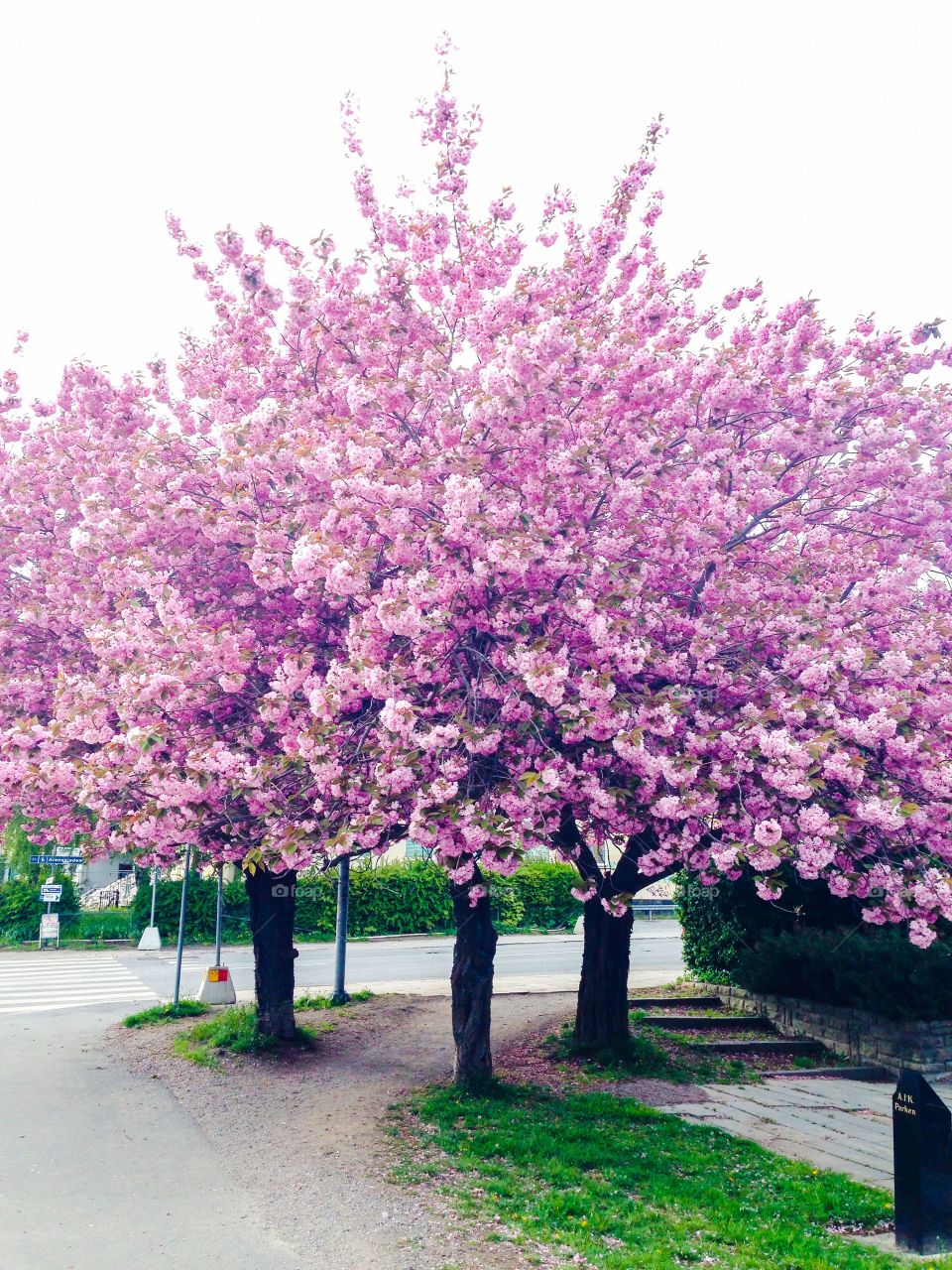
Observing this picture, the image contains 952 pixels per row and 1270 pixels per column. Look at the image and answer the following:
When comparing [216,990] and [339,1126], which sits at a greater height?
[339,1126]

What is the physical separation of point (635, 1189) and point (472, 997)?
311 cm

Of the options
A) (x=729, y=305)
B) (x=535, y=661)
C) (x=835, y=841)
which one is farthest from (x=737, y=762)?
(x=729, y=305)

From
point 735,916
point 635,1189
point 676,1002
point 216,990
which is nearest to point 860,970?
point 735,916

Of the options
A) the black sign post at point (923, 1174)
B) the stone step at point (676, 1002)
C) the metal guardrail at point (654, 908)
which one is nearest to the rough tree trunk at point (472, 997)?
the black sign post at point (923, 1174)

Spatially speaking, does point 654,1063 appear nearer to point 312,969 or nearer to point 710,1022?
point 710,1022

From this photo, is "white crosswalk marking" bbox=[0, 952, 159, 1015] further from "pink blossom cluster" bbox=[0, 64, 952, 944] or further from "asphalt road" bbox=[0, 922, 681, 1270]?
"pink blossom cluster" bbox=[0, 64, 952, 944]

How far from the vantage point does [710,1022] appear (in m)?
13.8

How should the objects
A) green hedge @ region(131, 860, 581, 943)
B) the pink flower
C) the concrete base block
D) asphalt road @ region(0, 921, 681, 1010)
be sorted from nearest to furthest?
the pink flower, the concrete base block, asphalt road @ region(0, 921, 681, 1010), green hedge @ region(131, 860, 581, 943)

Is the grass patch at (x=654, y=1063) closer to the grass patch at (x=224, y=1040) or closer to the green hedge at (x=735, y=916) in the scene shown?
the green hedge at (x=735, y=916)

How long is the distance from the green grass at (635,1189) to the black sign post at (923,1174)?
0.70ft

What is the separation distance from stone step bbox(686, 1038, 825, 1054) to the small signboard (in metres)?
18.9

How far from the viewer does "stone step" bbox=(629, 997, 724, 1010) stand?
1492 cm

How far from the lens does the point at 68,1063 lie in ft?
37.7

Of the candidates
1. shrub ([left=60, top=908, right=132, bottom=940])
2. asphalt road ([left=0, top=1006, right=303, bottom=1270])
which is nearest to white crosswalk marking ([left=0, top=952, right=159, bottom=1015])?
shrub ([left=60, top=908, right=132, bottom=940])
